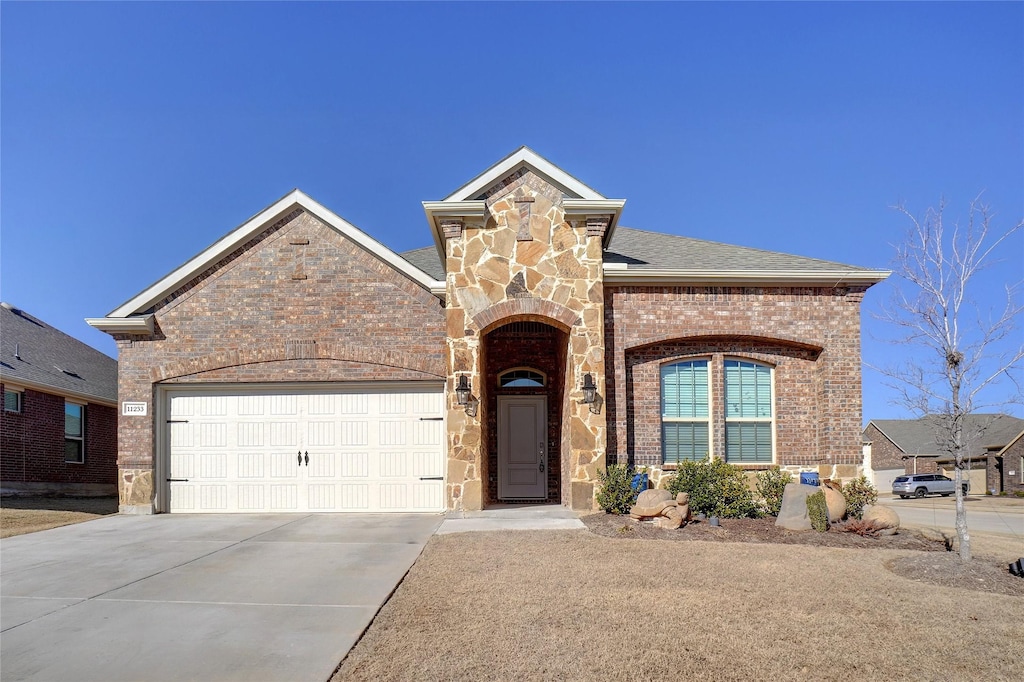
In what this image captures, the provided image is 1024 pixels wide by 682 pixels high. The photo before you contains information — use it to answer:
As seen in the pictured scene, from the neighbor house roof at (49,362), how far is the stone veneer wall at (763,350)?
1408 cm

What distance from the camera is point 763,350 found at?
14742mm

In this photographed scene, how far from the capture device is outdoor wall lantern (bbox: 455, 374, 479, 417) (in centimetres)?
1324

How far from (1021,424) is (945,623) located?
45.3 m

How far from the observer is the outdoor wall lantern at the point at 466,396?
13.2 m

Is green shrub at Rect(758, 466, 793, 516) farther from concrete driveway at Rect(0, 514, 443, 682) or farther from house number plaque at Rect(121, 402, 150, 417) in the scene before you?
house number plaque at Rect(121, 402, 150, 417)

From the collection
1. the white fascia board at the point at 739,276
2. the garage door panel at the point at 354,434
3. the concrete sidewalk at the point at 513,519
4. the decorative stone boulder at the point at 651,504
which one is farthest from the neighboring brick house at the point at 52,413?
the decorative stone boulder at the point at 651,504

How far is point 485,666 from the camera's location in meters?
5.59

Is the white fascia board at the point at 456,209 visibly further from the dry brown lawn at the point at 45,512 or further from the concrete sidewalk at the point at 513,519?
the dry brown lawn at the point at 45,512

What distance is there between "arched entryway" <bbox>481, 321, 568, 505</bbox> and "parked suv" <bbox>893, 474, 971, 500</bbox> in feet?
106

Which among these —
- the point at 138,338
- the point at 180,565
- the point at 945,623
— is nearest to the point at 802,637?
the point at 945,623

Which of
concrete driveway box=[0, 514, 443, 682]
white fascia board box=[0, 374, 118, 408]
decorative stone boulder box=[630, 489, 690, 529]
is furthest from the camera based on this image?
white fascia board box=[0, 374, 118, 408]

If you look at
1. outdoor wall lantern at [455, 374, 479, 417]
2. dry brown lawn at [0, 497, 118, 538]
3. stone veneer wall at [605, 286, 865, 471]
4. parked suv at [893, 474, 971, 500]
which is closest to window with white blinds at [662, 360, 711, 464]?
stone veneer wall at [605, 286, 865, 471]

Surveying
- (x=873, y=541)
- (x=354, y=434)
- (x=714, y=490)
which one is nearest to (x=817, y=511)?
(x=873, y=541)

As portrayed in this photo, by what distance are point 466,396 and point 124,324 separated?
22.2 feet
